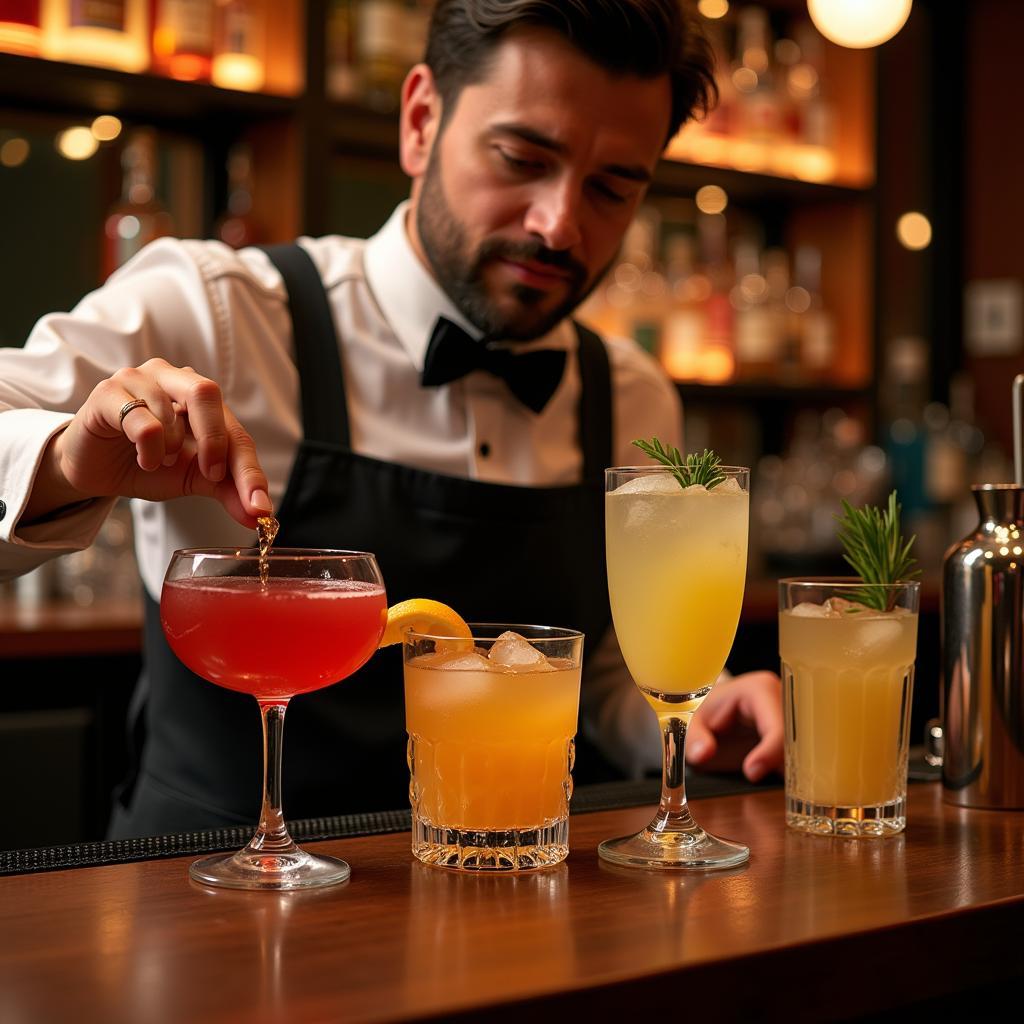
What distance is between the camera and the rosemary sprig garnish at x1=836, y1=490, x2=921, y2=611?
3.89 ft

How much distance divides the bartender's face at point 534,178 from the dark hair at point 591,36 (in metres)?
0.02

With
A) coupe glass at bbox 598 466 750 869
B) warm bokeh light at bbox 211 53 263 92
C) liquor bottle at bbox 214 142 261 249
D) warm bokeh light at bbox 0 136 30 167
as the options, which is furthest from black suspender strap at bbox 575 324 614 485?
warm bokeh light at bbox 0 136 30 167

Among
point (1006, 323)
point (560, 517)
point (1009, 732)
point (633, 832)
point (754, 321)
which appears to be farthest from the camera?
point (1006, 323)

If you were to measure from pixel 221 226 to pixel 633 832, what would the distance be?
2205mm

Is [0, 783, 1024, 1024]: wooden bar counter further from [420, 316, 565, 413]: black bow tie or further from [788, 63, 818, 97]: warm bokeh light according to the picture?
[788, 63, 818, 97]: warm bokeh light

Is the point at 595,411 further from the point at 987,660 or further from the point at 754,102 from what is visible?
the point at 754,102

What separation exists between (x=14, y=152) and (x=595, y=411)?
67.6 inches

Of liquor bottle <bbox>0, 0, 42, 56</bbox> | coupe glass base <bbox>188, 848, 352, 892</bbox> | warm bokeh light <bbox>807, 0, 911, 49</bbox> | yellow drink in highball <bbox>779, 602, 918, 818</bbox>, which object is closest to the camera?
coupe glass base <bbox>188, 848, 352, 892</bbox>

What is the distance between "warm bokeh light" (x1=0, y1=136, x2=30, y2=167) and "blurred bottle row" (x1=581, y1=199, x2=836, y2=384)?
4.54 ft

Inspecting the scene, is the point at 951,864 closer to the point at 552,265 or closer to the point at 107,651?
the point at 552,265

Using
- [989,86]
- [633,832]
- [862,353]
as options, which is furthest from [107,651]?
[989,86]

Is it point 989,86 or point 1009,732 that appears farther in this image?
point 989,86

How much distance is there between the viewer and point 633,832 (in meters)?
1.16

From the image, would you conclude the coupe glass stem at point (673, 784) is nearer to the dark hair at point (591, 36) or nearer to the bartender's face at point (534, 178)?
the bartender's face at point (534, 178)
